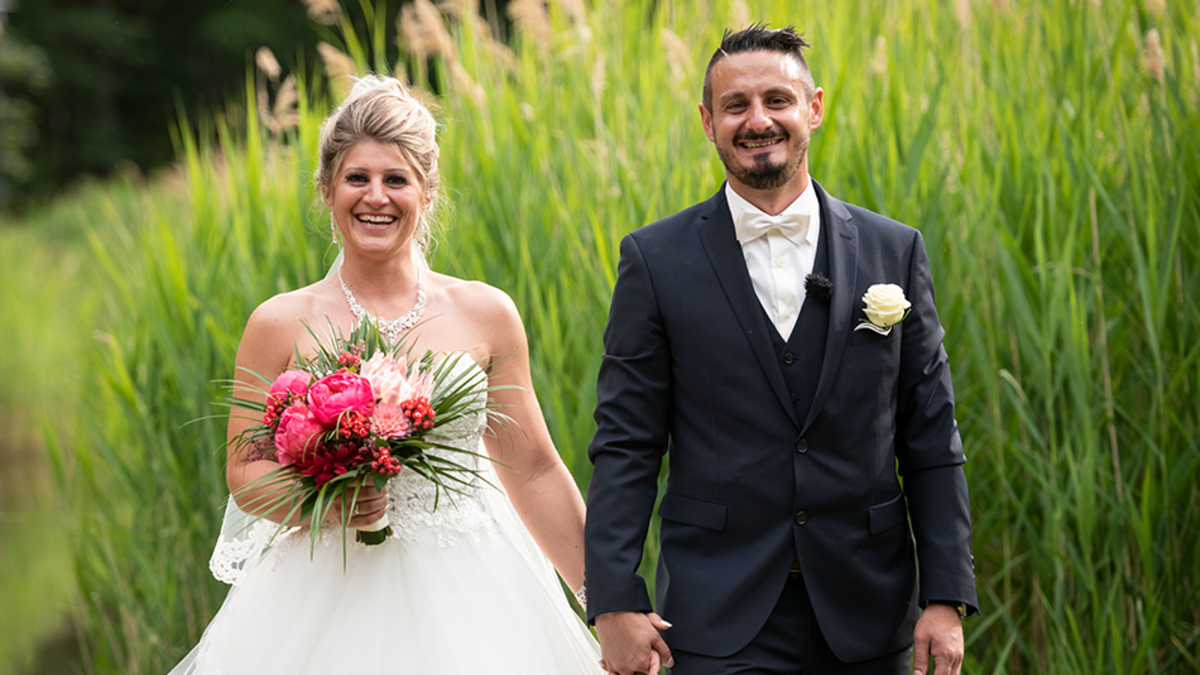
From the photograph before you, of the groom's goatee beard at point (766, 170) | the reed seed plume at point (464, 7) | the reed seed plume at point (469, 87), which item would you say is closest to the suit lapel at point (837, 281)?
the groom's goatee beard at point (766, 170)

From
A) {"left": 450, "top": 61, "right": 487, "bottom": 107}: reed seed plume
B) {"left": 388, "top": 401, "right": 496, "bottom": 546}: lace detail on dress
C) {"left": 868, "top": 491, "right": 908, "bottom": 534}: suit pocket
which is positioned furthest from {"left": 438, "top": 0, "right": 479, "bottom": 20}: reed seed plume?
{"left": 868, "top": 491, "right": 908, "bottom": 534}: suit pocket

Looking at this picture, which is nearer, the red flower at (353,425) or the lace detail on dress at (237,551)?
the red flower at (353,425)

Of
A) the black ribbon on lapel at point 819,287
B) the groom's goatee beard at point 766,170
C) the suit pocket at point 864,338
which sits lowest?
the suit pocket at point 864,338

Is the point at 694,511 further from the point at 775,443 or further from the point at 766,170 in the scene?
the point at 766,170

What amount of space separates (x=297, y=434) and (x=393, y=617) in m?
0.50

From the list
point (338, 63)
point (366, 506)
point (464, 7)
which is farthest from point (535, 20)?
point (366, 506)

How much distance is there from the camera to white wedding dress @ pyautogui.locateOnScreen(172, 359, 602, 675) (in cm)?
222

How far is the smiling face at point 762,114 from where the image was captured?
2.03 m

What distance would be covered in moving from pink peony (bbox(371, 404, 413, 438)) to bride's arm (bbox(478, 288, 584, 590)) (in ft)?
1.58

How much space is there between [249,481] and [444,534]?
454 millimetres

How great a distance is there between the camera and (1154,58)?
3498mm

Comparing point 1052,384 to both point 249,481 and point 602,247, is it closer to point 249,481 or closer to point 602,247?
point 602,247

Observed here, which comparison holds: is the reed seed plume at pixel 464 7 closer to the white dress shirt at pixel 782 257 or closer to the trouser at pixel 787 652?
the white dress shirt at pixel 782 257

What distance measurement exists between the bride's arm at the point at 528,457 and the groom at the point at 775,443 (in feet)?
1.59
